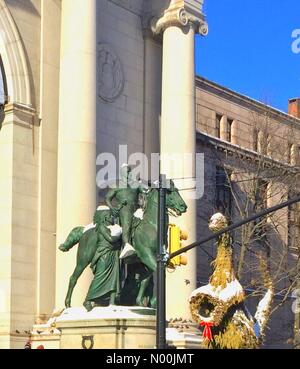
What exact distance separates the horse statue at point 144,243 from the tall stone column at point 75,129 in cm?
617

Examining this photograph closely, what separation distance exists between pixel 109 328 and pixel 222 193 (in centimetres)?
2449

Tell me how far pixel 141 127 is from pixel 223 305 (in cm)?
1659

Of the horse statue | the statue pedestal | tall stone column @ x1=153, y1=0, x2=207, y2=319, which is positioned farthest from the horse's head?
tall stone column @ x1=153, y1=0, x2=207, y2=319

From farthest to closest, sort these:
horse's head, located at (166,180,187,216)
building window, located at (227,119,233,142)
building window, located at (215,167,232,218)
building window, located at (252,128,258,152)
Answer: building window, located at (227,119,233,142), building window, located at (252,128,258,152), building window, located at (215,167,232,218), horse's head, located at (166,180,187,216)

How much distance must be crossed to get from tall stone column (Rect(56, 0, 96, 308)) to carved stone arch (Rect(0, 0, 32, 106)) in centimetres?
119

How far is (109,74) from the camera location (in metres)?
32.8

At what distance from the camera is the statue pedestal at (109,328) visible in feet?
68.1

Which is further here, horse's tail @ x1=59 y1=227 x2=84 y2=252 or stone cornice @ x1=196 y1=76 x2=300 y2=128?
stone cornice @ x1=196 y1=76 x2=300 y2=128

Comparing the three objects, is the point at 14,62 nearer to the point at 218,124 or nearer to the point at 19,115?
the point at 19,115

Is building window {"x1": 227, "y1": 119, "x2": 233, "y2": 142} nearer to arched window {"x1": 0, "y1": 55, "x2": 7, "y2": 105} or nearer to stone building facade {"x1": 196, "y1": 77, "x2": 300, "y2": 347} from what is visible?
stone building facade {"x1": 196, "y1": 77, "x2": 300, "y2": 347}

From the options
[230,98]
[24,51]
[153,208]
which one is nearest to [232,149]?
[230,98]

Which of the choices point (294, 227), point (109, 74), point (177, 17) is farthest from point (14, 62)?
point (294, 227)

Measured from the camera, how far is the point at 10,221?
28.9 metres

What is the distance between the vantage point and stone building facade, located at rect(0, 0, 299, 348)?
29.0 metres
